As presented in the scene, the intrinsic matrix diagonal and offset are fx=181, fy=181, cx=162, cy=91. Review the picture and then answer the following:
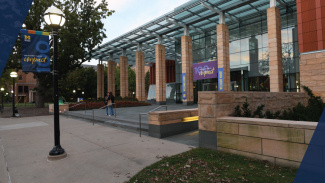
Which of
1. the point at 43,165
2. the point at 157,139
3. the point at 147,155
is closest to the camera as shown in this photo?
the point at 43,165

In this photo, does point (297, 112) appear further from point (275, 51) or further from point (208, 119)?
point (275, 51)

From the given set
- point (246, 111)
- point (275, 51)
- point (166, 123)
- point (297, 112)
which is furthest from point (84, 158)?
point (275, 51)

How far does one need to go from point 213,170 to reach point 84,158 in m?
3.85

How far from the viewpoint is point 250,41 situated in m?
25.0

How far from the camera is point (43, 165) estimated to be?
5121mm

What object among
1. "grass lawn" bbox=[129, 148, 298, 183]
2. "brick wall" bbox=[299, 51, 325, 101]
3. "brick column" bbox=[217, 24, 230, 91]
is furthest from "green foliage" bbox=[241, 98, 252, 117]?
"brick column" bbox=[217, 24, 230, 91]

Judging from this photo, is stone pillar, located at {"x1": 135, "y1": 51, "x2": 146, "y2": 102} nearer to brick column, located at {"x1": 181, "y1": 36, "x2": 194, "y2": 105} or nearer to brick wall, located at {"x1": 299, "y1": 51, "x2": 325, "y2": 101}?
brick column, located at {"x1": 181, "y1": 36, "x2": 194, "y2": 105}

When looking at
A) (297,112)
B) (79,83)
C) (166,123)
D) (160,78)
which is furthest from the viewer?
(79,83)

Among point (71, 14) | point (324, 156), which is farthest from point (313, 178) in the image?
point (71, 14)

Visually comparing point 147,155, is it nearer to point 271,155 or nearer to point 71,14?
point 271,155

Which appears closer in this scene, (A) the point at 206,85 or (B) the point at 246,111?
(B) the point at 246,111

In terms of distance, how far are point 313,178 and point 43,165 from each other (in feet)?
22.1

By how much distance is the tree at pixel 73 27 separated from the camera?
71.8 ft

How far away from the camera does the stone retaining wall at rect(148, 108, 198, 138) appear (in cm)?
805
